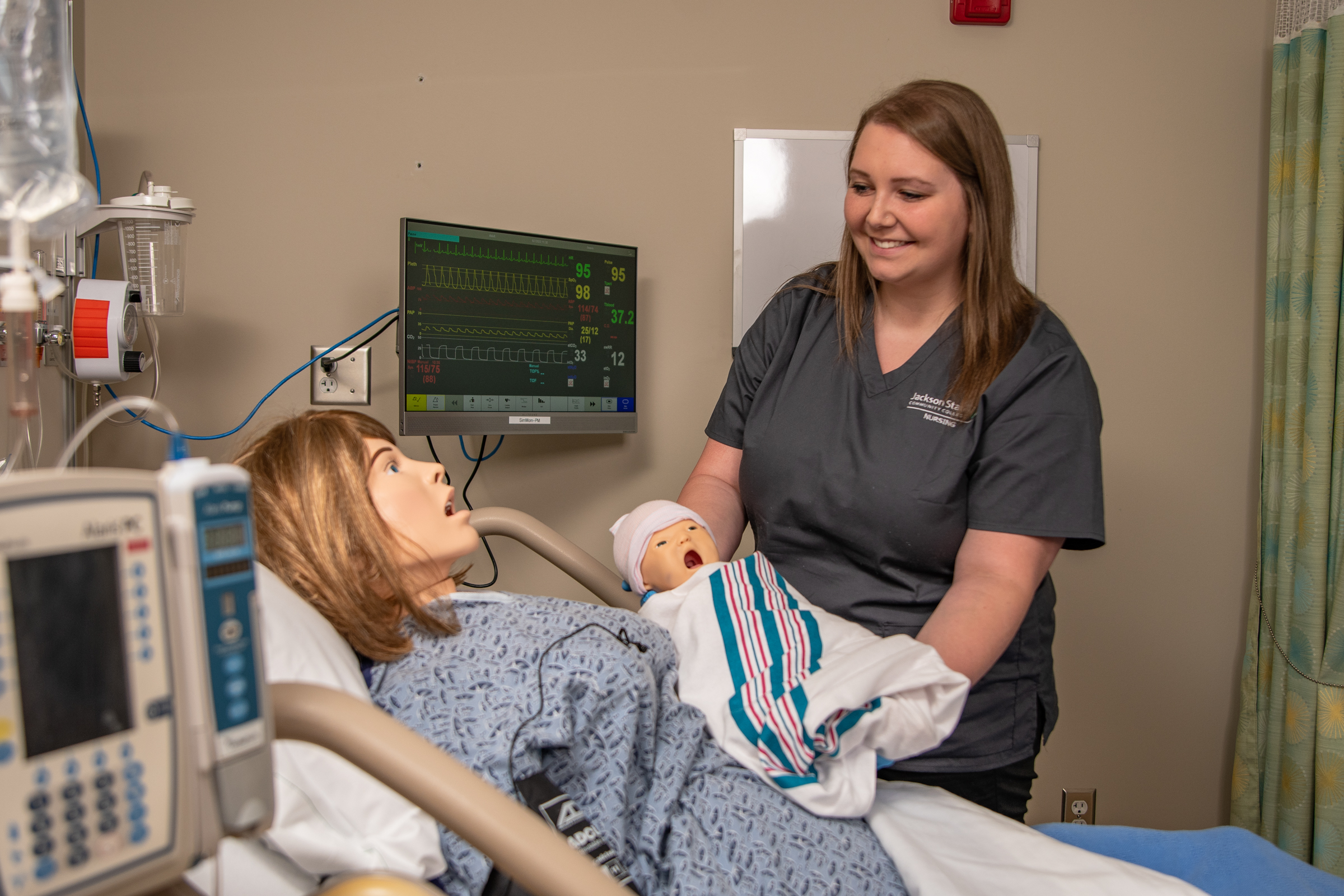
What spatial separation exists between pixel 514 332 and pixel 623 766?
1.20 m

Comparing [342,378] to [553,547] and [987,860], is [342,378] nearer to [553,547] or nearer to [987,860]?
[553,547]

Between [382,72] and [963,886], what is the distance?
6.56 feet

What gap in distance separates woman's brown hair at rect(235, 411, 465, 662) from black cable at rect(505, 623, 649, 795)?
16cm

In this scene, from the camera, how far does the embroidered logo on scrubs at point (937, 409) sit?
1381 mm

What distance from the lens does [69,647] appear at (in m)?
0.51

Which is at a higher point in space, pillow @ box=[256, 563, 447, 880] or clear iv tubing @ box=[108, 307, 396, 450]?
clear iv tubing @ box=[108, 307, 396, 450]

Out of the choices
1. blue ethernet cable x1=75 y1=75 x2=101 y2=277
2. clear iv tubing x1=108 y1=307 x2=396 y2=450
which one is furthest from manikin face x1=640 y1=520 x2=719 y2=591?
blue ethernet cable x1=75 y1=75 x2=101 y2=277

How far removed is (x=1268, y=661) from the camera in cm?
224

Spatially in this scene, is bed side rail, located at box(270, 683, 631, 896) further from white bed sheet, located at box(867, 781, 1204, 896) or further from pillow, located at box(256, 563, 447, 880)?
white bed sheet, located at box(867, 781, 1204, 896)

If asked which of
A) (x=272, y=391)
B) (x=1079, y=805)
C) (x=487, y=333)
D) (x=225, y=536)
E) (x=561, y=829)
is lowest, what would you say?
(x=1079, y=805)

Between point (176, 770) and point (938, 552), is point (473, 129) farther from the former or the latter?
point (176, 770)

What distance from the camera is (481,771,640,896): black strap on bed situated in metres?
0.86

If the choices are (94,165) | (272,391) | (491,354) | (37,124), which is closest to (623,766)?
(37,124)

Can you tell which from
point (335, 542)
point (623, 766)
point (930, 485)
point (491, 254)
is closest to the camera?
point (623, 766)
